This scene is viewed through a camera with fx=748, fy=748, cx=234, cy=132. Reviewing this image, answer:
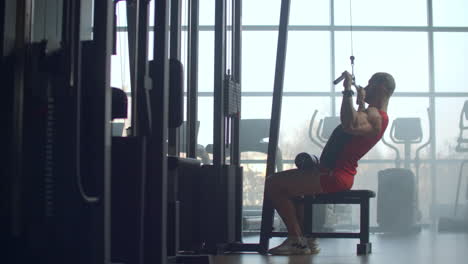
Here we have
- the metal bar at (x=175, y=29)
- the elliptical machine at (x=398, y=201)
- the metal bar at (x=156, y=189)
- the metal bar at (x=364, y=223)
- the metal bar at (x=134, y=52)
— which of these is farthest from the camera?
the elliptical machine at (x=398, y=201)

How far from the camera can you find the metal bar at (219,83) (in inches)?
137

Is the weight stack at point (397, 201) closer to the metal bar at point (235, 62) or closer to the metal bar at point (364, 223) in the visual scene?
the metal bar at point (364, 223)

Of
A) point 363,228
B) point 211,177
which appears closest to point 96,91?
point 211,177

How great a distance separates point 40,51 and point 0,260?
53cm

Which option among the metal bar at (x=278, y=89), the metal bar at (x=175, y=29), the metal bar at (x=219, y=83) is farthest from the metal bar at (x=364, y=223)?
the metal bar at (x=175, y=29)

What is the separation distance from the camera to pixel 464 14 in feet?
25.1

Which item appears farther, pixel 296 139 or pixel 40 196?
pixel 296 139

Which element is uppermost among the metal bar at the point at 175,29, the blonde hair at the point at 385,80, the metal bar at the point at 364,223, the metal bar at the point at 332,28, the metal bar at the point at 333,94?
the metal bar at the point at 332,28

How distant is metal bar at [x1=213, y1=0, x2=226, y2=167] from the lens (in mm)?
3482

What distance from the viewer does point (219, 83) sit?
140 inches

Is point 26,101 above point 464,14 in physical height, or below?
below

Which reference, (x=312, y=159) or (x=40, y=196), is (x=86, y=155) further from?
(x=312, y=159)

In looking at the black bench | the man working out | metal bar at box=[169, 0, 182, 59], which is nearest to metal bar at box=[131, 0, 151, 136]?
metal bar at box=[169, 0, 182, 59]

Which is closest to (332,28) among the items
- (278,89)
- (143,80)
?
(278,89)
